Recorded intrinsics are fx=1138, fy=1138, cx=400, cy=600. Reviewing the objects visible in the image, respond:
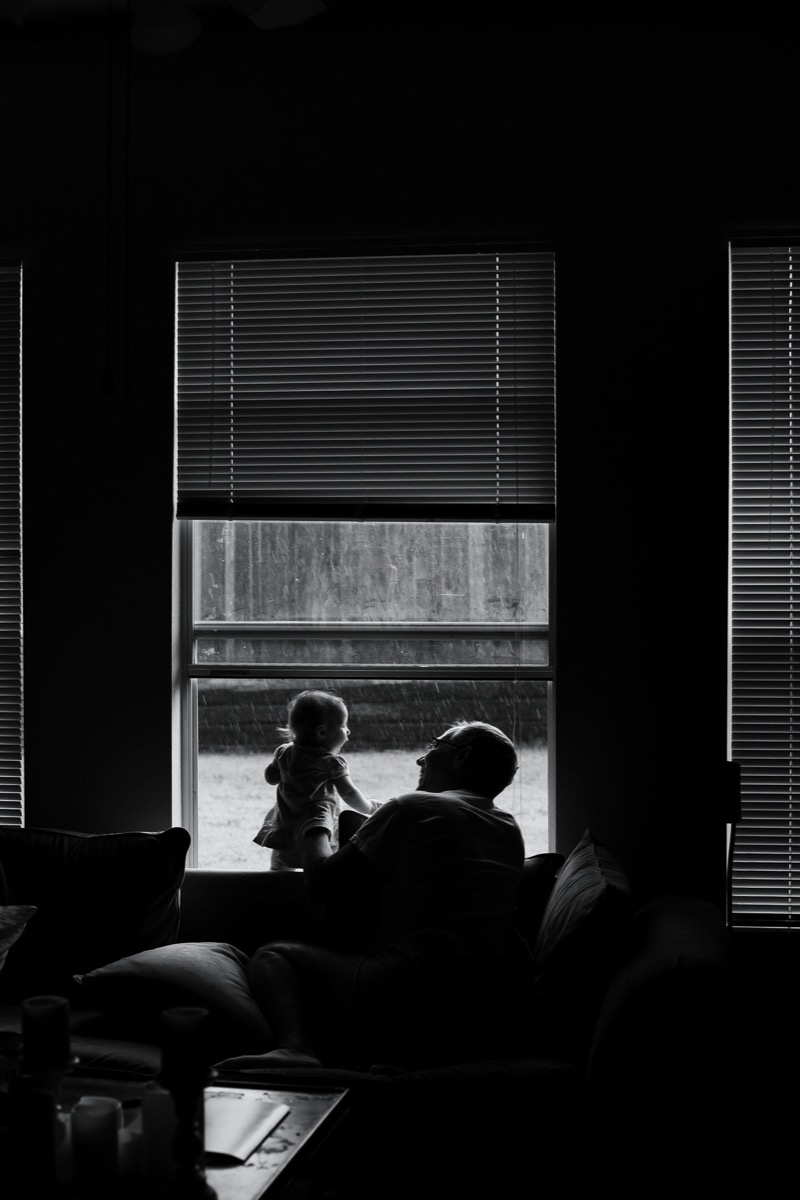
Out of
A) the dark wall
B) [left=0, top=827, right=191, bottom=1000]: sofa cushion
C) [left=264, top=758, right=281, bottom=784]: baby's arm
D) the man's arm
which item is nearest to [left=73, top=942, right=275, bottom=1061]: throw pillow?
[left=0, top=827, right=191, bottom=1000]: sofa cushion

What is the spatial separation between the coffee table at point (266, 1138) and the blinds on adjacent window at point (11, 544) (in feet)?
5.56

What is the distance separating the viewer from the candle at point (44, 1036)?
1864 mm

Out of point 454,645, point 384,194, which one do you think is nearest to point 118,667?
point 454,645

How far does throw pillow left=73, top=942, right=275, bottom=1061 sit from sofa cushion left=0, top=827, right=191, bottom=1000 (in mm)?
198

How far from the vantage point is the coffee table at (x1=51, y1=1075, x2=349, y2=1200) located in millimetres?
1925

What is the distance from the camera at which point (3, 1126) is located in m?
2.10

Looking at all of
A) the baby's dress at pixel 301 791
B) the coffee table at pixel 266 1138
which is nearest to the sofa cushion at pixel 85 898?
the baby's dress at pixel 301 791

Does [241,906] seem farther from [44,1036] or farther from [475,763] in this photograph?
[44,1036]

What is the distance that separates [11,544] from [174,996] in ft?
5.78

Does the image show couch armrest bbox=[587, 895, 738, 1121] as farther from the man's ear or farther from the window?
the window

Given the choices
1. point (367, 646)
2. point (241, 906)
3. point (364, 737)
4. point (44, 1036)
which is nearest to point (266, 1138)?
point (44, 1036)

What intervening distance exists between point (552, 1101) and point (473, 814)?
71 cm

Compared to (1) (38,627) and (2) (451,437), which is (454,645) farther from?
(1) (38,627)

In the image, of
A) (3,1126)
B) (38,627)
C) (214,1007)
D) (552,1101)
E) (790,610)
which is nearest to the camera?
(3,1126)
